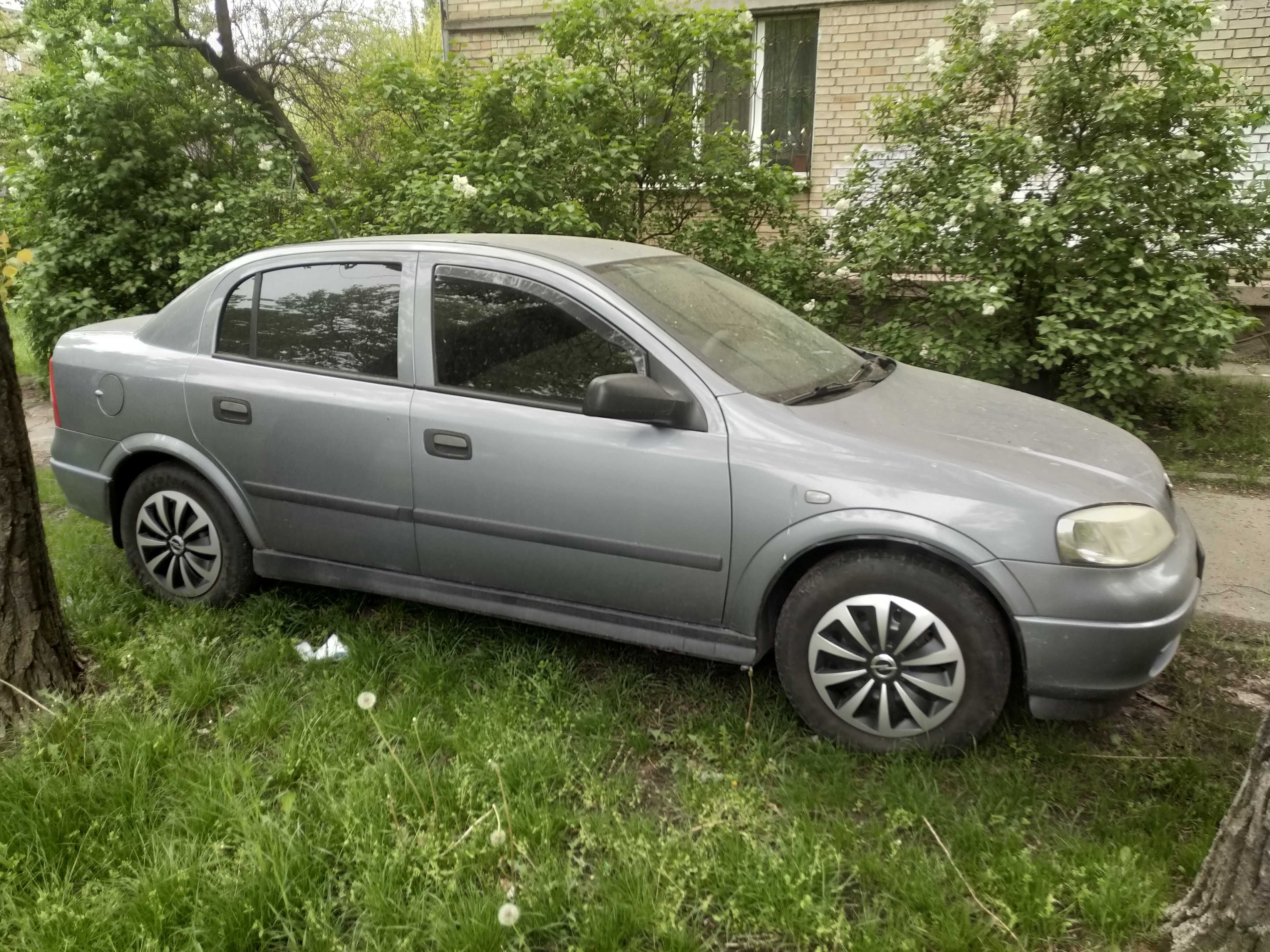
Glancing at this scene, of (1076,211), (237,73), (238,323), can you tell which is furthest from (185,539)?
(237,73)

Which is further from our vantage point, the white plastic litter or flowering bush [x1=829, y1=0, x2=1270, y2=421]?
flowering bush [x1=829, y1=0, x2=1270, y2=421]

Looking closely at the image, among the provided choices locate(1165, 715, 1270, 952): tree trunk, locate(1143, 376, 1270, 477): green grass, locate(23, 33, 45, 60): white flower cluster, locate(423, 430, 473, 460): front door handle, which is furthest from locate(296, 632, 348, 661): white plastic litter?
locate(23, 33, 45, 60): white flower cluster

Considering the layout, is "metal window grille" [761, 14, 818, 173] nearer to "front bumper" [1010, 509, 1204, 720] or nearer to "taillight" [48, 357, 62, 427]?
"taillight" [48, 357, 62, 427]

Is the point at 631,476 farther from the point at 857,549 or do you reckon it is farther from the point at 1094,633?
the point at 1094,633

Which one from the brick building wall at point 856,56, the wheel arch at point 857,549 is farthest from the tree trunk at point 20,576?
the brick building wall at point 856,56

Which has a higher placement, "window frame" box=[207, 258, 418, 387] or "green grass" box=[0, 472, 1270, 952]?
"window frame" box=[207, 258, 418, 387]

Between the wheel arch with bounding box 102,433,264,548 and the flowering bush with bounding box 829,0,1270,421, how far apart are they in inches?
162

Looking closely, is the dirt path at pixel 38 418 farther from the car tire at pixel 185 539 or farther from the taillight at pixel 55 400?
the car tire at pixel 185 539

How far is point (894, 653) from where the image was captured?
9.45 feet

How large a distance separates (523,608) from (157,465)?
74.0 inches

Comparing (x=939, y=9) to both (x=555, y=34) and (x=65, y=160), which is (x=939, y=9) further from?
(x=65, y=160)

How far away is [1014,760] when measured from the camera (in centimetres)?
295

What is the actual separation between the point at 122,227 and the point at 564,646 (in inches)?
249

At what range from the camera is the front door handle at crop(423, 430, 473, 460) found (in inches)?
133
